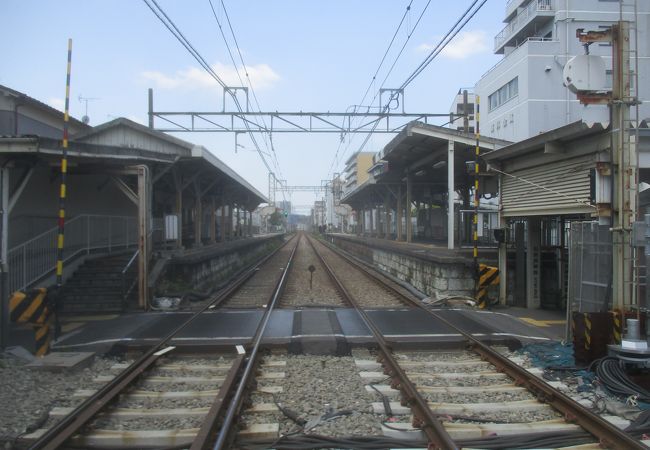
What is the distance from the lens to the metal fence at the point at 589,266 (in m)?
7.67

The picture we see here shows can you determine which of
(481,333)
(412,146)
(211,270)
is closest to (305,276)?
(211,270)

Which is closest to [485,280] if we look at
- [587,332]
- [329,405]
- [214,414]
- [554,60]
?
[587,332]

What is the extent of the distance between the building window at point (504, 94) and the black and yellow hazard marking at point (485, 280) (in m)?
30.6

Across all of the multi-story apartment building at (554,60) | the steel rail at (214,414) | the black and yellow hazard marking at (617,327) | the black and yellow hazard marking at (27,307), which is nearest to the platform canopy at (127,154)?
the black and yellow hazard marking at (27,307)

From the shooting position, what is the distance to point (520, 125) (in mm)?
38594

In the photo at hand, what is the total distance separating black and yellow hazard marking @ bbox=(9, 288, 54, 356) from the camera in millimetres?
7484

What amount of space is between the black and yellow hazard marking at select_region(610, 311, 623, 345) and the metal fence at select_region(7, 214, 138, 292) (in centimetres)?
999

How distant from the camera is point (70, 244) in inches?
505

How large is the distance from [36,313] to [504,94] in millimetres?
40442

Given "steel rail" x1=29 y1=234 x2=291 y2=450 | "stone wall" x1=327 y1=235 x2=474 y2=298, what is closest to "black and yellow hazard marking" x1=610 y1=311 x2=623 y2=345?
"stone wall" x1=327 y1=235 x2=474 y2=298

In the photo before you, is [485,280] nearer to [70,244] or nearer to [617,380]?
[617,380]

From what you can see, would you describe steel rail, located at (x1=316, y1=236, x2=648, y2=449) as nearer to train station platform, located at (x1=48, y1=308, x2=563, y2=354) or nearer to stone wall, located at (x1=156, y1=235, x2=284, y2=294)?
train station platform, located at (x1=48, y1=308, x2=563, y2=354)

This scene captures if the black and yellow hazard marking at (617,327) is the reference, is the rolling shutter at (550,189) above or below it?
above

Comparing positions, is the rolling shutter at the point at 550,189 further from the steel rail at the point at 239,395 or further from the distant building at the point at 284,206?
the distant building at the point at 284,206
